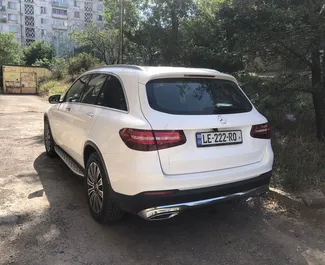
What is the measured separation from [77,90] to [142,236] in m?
2.37

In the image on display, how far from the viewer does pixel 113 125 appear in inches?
126

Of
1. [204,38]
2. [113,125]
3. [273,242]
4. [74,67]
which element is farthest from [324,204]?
[74,67]

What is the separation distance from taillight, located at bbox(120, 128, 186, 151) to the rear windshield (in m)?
0.25

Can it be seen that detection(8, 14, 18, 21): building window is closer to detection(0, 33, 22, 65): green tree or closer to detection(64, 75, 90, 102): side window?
detection(0, 33, 22, 65): green tree

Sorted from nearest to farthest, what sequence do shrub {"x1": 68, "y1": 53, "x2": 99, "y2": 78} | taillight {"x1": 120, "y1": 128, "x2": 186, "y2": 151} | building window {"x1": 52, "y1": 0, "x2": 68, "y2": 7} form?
1. taillight {"x1": 120, "y1": 128, "x2": 186, "y2": 151}
2. shrub {"x1": 68, "y1": 53, "x2": 99, "y2": 78}
3. building window {"x1": 52, "y1": 0, "x2": 68, "y2": 7}

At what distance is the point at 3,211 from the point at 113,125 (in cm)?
177

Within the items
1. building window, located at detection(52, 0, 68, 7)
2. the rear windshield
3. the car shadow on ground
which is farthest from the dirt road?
building window, located at detection(52, 0, 68, 7)

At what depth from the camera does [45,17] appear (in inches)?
3219

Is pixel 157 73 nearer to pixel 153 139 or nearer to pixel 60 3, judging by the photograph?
pixel 153 139

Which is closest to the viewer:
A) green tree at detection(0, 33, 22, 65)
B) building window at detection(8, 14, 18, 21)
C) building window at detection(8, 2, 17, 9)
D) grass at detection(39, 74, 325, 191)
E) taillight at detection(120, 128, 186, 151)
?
taillight at detection(120, 128, 186, 151)

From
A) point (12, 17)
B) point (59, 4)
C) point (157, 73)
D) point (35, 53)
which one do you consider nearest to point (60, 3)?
point (59, 4)

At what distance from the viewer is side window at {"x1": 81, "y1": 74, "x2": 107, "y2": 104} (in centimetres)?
395

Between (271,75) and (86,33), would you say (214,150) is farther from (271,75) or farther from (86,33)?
(86,33)

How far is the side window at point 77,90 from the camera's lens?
4.57m
